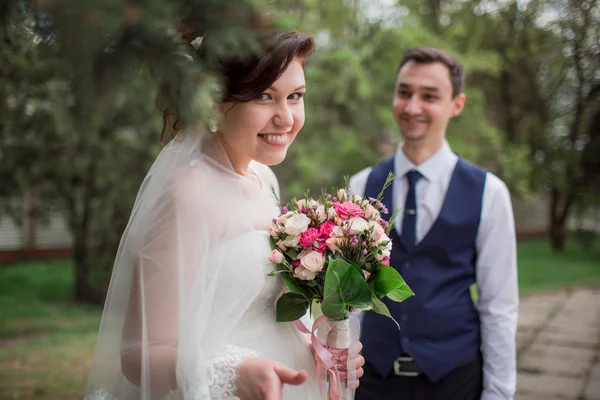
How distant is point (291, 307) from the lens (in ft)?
6.18

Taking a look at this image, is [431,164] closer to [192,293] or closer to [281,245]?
[281,245]

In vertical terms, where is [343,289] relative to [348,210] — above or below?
below

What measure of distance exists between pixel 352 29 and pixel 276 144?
848 cm

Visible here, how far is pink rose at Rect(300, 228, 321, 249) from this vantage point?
69.8 inches

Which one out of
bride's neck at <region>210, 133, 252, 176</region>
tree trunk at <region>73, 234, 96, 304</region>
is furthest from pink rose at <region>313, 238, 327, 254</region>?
tree trunk at <region>73, 234, 96, 304</region>

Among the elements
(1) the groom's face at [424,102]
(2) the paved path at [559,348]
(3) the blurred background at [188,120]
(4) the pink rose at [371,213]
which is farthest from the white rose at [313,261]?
(2) the paved path at [559,348]

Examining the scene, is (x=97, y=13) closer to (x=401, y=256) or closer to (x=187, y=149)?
(x=187, y=149)

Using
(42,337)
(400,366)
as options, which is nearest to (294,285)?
(400,366)

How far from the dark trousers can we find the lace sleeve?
1072mm

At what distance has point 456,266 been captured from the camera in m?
2.56

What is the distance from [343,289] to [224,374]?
0.43 meters

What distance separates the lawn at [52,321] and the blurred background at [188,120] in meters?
0.03

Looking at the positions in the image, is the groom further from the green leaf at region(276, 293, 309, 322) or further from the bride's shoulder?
the bride's shoulder

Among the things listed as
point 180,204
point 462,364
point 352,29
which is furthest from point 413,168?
point 352,29
